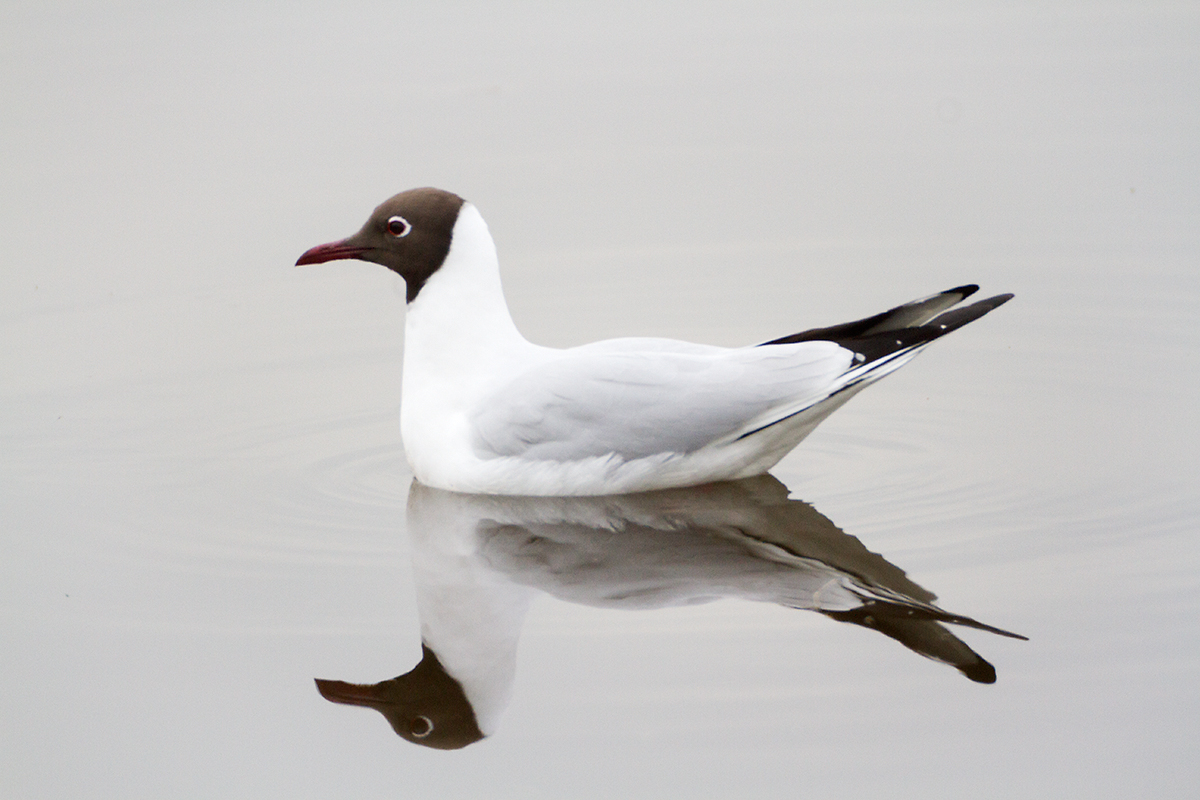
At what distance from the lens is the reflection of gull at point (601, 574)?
4.83m

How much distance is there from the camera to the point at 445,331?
20.7 feet

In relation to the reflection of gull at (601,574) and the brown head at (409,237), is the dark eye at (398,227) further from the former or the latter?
the reflection of gull at (601,574)

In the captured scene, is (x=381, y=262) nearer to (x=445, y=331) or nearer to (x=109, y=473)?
(x=445, y=331)

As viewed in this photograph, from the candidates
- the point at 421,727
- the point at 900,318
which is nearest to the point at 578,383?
the point at 900,318

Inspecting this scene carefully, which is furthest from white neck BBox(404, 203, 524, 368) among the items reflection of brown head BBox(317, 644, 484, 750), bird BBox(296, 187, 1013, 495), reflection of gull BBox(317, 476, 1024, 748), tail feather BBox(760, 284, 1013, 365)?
reflection of brown head BBox(317, 644, 484, 750)

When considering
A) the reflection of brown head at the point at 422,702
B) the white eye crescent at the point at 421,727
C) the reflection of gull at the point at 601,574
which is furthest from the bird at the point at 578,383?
the white eye crescent at the point at 421,727

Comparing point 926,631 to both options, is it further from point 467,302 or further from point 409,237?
point 409,237

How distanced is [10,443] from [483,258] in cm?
220

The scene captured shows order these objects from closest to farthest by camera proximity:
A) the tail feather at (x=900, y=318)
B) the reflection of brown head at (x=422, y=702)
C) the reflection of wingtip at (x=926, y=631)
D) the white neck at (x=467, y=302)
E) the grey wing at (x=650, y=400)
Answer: the reflection of brown head at (x=422, y=702)
the reflection of wingtip at (x=926, y=631)
the grey wing at (x=650, y=400)
the tail feather at (x=900, y=318)
the white neck at (x=467, y=302)

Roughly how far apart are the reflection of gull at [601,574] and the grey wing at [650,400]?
9.8 inches

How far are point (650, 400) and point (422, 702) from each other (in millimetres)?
1605

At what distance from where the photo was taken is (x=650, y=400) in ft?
19.5

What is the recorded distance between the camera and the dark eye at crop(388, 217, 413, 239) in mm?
6320

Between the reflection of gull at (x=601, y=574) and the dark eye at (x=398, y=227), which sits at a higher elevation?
the dark eye at (x=398, y=227)
